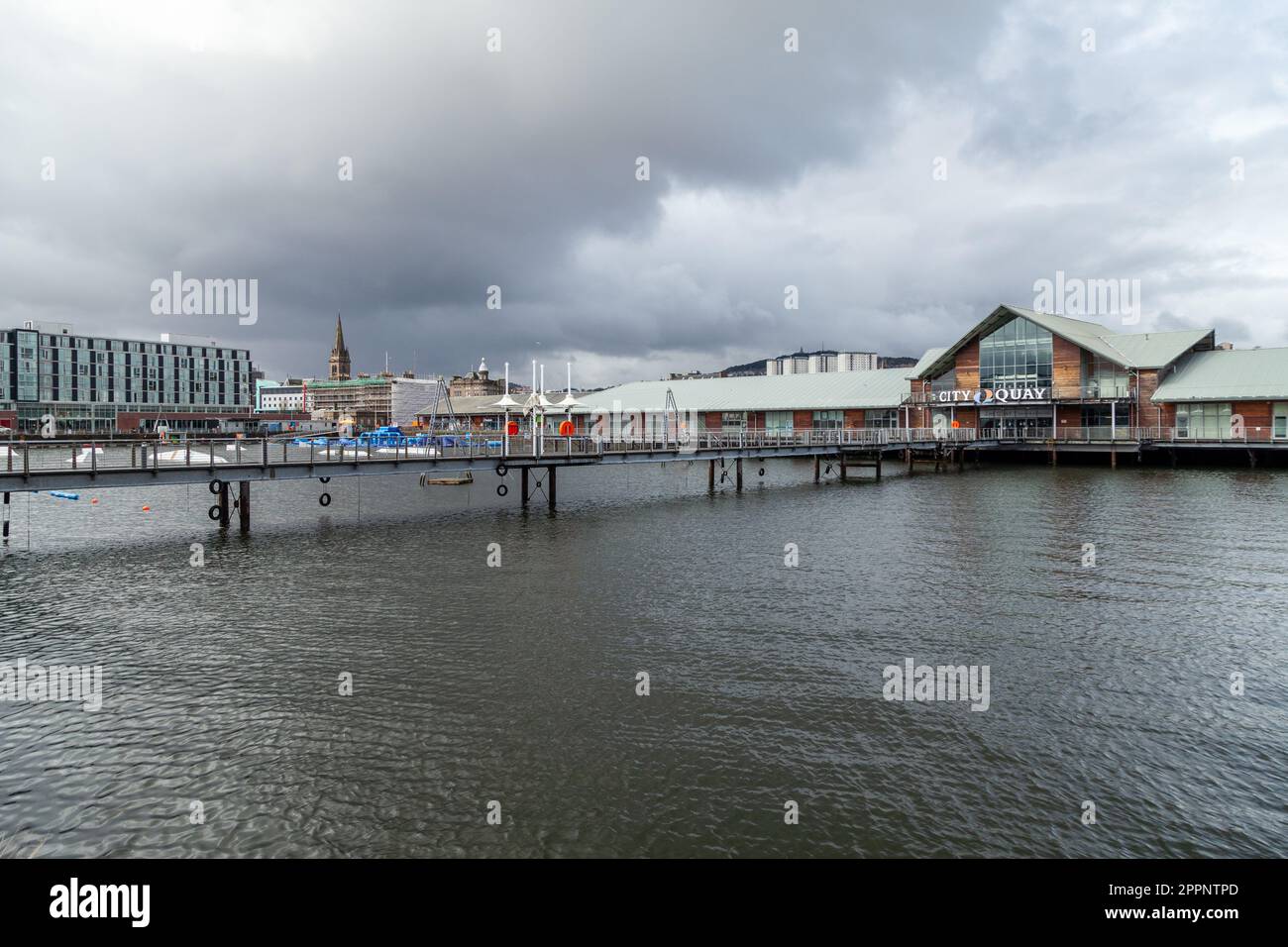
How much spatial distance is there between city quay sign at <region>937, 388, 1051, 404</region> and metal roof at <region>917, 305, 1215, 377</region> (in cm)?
398

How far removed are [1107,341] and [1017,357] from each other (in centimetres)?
1269

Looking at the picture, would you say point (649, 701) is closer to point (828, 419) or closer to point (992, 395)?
point (992, 395)

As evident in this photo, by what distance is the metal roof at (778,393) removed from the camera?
311 ft

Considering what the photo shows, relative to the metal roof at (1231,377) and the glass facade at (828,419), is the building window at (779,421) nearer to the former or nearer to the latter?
the glass facade at (828,419)

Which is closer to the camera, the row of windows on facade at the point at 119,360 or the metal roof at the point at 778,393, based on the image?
the metal roof at the point at 778,393

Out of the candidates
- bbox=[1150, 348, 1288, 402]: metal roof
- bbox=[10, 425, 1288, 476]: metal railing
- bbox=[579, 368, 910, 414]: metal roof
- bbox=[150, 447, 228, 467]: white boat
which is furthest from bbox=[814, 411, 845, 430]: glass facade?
bbox=[150, 447, 228, 467]: white boat

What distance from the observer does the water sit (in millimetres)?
10867

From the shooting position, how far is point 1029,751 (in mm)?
12938

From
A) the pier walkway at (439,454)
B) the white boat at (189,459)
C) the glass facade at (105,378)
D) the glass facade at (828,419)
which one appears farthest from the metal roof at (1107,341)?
the glass facade at (105,378)

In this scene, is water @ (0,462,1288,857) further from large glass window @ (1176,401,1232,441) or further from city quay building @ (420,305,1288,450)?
large glass window @ (1176,401,1232,441)

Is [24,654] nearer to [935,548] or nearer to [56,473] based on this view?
[56,473]

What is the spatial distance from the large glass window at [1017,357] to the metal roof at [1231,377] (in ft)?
35.2
